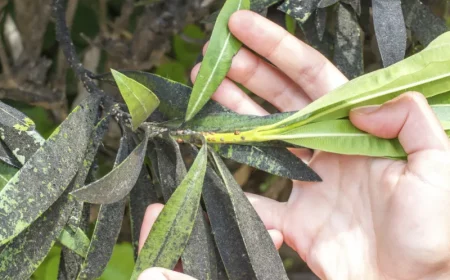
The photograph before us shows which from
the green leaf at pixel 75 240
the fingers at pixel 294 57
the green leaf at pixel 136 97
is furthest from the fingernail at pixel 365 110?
the green leaf at pixel 75 240

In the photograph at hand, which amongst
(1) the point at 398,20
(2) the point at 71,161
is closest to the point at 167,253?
(2) the point at 71,161

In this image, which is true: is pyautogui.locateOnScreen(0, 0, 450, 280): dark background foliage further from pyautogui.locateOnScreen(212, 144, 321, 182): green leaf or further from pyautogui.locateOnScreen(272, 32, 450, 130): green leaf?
pyautogui.locateOnScreen(212, 144, 321, 182): green leaf

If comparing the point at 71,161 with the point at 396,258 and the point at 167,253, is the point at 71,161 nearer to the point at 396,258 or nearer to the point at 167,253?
the point at 167,253

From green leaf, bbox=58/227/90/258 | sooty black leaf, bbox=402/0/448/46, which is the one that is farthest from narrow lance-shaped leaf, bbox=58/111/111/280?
sooty black leaf, bbox=402/0/448/46

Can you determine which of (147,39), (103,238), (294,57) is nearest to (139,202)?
(103,238)

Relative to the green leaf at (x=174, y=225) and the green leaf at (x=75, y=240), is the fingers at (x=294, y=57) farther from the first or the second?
the green leaf at (x=75, y=240)
